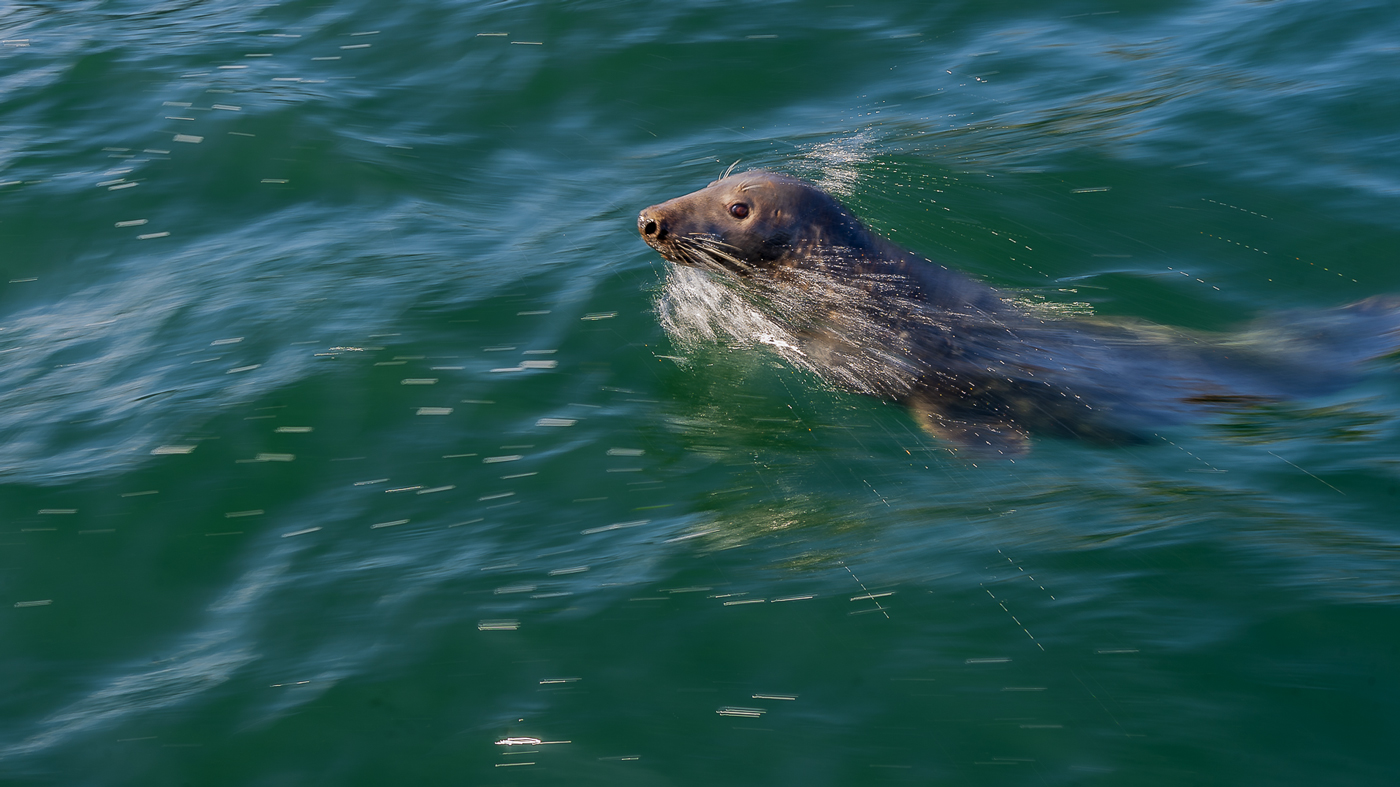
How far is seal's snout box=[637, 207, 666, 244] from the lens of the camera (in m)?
5.67

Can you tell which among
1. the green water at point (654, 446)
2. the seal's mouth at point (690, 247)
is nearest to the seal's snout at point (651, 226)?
the seal's mouth at point (690, 247)

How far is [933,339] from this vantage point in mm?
5543

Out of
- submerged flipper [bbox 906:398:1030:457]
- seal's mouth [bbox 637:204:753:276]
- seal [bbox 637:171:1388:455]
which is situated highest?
seal's mouth [bbox 637:204:753:276]

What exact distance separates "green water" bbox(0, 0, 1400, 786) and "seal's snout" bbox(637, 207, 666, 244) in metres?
0.52

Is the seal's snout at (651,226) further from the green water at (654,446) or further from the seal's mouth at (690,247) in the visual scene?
the green water at (654,446)

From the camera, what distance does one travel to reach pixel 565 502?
458 cm

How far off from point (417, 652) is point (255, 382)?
2383 millimetres

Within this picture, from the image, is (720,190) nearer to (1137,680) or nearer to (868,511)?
(868,511)

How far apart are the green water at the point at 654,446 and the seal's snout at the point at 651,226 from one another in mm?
517

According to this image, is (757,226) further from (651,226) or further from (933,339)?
(933,339)

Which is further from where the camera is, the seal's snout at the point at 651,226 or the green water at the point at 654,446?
the seal's snout at the point at 651,226

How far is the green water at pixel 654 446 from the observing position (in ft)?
11.4

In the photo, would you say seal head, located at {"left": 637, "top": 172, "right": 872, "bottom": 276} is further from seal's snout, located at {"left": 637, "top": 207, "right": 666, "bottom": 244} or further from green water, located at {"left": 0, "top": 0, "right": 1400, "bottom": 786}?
green water, located at {"left": 0, "top": 0, "right": 1400, "bottom": 786}

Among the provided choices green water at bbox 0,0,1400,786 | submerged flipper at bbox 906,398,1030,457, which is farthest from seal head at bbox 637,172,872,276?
submerged flipper at bbox 906,398,1030,457
